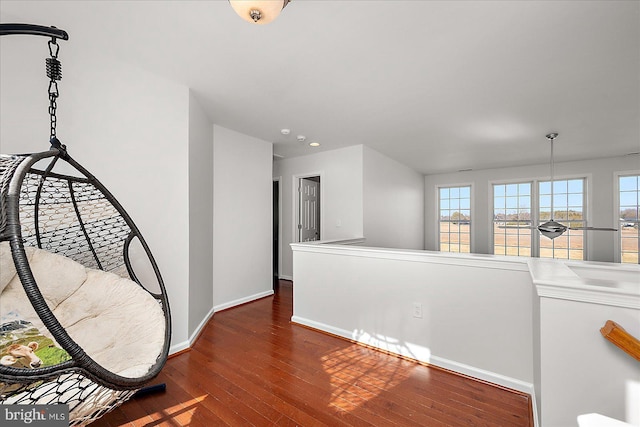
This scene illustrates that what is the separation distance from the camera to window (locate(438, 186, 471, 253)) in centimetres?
658

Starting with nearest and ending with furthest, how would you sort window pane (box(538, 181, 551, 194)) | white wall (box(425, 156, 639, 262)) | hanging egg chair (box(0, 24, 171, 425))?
hanging egg chair (box(0, 24, 171, 425))
white wall (box(425, 156, 639, 262))
window pane (box(538, 181, 551, 194))

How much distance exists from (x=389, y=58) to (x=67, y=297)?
2.62 m

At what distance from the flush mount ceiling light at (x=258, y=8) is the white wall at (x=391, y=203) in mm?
3100

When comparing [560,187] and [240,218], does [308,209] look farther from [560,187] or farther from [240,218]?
[560,187]

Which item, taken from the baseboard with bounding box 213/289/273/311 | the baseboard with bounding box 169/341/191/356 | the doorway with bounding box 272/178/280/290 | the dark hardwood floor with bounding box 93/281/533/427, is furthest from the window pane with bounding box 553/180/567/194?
the baseboard with bounding box 169/341/191/356

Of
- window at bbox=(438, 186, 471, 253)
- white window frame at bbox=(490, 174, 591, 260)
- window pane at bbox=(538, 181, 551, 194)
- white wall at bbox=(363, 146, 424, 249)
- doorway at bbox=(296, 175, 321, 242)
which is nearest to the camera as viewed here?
white wall at bbox=(363, 146, 424, 249)

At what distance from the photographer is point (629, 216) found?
4.82 metres

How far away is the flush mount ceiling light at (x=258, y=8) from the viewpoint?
1355 mm

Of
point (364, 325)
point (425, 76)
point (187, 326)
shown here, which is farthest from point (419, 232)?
point (187, 326)

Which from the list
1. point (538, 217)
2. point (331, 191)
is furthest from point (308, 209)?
point (538, 217)

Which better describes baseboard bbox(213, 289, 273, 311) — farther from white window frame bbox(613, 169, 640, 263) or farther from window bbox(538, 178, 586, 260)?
white window frame bbox(613, 169, 640, 263)

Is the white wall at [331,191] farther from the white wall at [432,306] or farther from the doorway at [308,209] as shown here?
the white wall at [432,306]

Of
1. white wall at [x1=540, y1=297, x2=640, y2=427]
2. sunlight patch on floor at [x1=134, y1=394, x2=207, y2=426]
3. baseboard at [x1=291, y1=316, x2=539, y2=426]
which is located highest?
white wall at [x1=540, y1=297, x2=640, y2=427]

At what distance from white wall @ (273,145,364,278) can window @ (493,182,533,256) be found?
378cm
